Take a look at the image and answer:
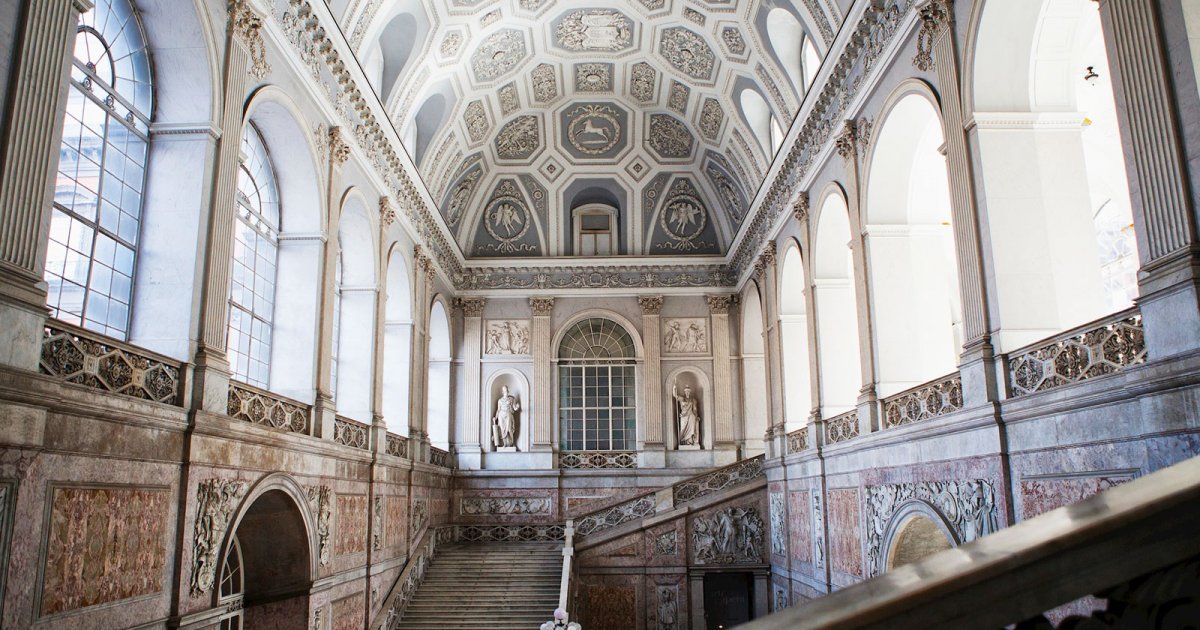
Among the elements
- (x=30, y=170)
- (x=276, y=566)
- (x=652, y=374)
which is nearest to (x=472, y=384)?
(x=652, y=374)

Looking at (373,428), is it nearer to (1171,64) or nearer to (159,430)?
(159,430)

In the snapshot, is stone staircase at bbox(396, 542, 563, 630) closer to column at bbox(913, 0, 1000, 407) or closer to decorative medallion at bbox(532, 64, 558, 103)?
column at bbox(913, 0, 1000, 407)

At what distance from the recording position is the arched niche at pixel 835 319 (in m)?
16.8

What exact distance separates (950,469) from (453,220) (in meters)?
17.5

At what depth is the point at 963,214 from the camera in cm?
1064

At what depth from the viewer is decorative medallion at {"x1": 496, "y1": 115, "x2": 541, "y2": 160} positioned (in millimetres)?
24688

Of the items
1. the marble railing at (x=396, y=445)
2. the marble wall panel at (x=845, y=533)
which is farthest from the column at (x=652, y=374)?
the marble wall panel at (x=845, y=533)

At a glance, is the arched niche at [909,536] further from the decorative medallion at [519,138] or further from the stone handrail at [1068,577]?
the decorative medallion at [519,138]

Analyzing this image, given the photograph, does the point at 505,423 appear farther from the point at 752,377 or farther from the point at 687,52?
the point at 687,52

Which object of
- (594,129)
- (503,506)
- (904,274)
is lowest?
(503,506)

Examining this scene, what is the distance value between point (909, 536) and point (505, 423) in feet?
45.3

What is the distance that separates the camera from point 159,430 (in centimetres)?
886

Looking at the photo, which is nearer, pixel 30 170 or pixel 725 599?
pixel 30 170

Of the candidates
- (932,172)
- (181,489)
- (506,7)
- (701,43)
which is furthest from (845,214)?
(181,489)
